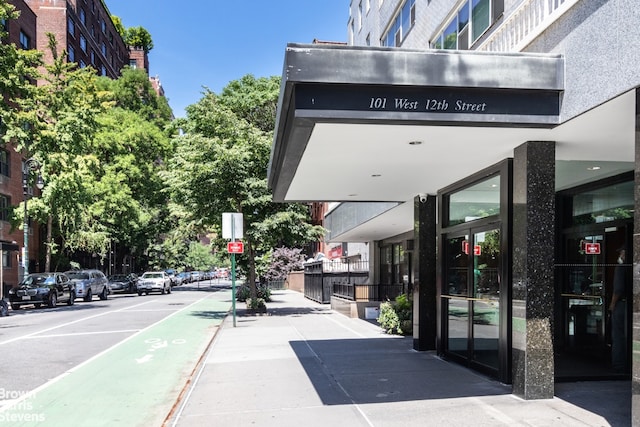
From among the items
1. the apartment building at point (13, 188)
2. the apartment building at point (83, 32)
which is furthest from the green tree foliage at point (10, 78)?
the apartment building at point (83, 32)

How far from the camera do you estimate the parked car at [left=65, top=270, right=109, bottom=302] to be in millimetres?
31436

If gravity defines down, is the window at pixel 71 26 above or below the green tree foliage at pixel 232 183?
above

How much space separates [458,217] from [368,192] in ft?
7.09

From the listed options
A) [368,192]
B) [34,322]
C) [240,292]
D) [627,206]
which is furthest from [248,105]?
[627,206]

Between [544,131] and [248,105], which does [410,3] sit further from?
[248,105]

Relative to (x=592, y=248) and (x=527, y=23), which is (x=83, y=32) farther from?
(x=527, y=23)

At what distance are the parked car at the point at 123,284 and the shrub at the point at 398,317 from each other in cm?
Result: 3242

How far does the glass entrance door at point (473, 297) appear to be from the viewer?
8422mm

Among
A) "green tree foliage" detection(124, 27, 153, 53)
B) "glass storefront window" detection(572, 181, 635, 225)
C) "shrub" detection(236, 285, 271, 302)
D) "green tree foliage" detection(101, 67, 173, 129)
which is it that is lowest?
"shrub" detection(236, 285, 271, 302)

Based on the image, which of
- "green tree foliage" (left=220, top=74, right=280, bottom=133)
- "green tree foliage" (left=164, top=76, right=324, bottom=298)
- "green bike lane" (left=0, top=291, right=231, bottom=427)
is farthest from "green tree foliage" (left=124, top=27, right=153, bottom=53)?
"green bike lane" (left=0, top=291, right=231, bottom=427)

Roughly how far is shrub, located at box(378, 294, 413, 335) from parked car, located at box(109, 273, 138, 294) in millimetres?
32421

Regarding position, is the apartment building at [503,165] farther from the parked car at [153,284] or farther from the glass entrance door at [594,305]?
the parked car at [153,284]

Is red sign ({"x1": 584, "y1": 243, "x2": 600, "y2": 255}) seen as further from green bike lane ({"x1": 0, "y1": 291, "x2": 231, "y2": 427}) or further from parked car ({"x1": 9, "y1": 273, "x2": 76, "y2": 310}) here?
parked car ({"x1": 9, "y1": 273, "x2": 76, "y2": 310})

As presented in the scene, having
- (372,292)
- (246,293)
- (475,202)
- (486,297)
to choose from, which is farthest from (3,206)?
(486,297)
